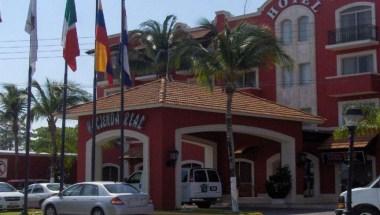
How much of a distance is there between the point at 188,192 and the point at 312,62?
1509cm

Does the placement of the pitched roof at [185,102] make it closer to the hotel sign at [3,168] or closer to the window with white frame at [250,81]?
the window with white frame at [250,81]

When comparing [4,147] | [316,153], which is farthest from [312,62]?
[4,147]

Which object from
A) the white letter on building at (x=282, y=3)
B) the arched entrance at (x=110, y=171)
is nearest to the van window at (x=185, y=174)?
the arched entrance at (x=110, y=171)

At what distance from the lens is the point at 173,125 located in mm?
30359

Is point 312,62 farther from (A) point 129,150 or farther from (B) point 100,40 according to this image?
(B) point 100,40

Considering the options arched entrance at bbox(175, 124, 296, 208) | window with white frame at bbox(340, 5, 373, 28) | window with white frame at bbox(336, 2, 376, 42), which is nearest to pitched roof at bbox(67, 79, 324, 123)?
arched entrance at bbox(175, 124, 296, 208)

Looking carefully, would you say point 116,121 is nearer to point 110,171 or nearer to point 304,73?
point 304,73

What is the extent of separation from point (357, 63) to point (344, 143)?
5.47 metres

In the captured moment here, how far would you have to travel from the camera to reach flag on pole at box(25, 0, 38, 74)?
2744cm

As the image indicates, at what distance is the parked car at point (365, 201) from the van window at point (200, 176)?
44.8ft

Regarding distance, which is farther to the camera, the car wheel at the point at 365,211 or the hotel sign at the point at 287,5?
the hotel sign at the point at 287,5

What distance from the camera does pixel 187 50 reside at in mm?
28844

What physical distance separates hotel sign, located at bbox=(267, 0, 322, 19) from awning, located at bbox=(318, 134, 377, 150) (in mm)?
8943

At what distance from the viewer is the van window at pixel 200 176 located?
1276 inches
